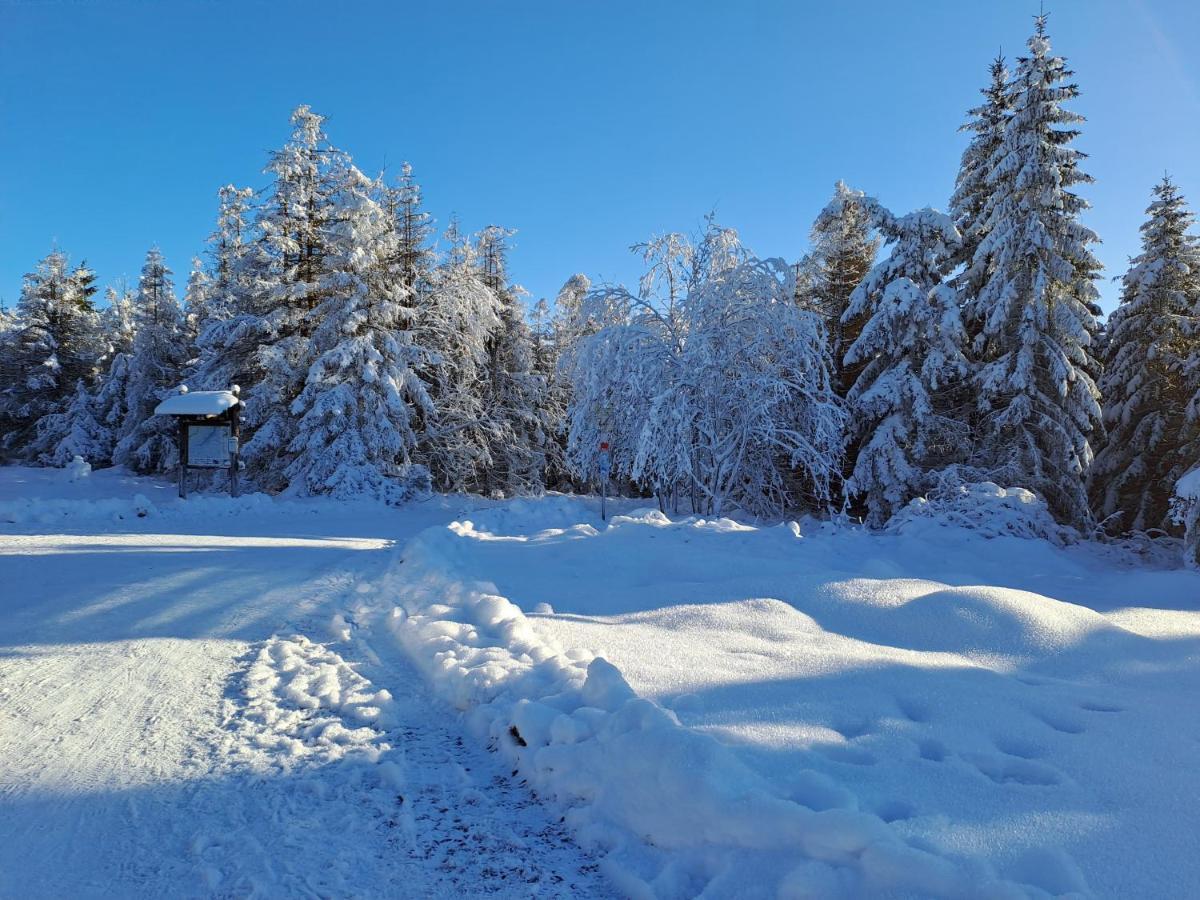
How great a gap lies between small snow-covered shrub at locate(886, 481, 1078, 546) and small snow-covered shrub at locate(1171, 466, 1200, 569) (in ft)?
5.88

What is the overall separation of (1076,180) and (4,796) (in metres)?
21.5

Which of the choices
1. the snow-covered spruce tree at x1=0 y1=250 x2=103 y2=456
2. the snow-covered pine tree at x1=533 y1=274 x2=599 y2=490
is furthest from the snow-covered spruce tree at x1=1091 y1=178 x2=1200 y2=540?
the snow-covered spruce tree at x1=0 y1=250 x2=103 y2=456

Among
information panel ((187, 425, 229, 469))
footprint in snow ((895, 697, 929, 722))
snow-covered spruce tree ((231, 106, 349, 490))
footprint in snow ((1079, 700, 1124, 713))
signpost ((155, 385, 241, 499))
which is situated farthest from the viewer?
snow-covered spruce tree ((231, 106, 349, 490))

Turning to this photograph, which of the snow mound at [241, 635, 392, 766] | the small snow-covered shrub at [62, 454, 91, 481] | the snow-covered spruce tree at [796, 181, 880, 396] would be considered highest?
the snow-covered spruce tree at [796, 181, 880, 396]

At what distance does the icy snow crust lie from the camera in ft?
7.04

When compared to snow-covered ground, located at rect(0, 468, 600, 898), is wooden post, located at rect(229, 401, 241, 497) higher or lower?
higher

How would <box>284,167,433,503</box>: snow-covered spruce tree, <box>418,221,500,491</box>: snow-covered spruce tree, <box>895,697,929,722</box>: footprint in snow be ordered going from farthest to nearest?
<box>418,221,500,491</box>: snow-covered spruce tree < <box>284,167,433,503</box>: snow-covered spruce tree < <box>895,697,929,722</box>: footprint in snow

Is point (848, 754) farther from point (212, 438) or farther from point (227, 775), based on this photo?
point (212, 438)

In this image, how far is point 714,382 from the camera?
13.5m

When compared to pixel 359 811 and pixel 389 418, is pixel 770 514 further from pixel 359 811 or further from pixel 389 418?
pixel 359 811

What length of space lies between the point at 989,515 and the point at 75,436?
34.2m

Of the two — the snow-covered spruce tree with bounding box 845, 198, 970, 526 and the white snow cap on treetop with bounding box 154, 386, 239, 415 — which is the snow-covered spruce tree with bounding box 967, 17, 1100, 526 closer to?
the snow-covered spruce tree with bounding box 845, 198, 970, 526

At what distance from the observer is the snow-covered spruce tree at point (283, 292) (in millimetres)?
20297

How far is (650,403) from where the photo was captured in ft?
45.3
